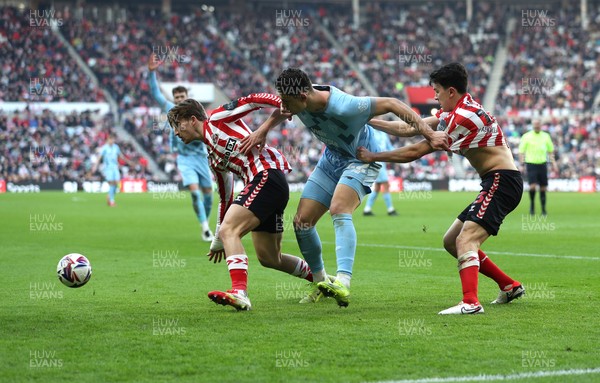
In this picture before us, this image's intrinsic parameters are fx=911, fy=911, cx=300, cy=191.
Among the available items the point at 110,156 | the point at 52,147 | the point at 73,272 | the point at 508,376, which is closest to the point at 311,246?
the point at 73,272

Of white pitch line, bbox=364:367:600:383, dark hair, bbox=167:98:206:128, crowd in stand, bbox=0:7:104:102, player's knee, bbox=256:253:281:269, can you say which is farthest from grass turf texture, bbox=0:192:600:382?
crowd in stand, bbox=0:7:104:102

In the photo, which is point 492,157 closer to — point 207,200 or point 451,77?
point 451,77

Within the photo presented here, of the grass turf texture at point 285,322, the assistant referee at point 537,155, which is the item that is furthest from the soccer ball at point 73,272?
the assistant referee at point 537,155

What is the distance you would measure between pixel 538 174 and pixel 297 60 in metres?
31.1

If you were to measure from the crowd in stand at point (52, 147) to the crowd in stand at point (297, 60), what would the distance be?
3.2 inches

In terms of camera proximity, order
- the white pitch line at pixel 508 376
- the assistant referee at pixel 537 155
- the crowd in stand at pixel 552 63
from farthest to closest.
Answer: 1. the crowd in stand at pixel 552 63
2. the assistant referee at pixel 537 155
3. the white pitch line at pixel 508 376

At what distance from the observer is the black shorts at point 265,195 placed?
7.96 meters

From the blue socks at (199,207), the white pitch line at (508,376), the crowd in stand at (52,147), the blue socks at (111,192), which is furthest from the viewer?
the crowd in stand at (52,147)

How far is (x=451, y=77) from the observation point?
25.5ft

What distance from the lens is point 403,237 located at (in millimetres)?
16594

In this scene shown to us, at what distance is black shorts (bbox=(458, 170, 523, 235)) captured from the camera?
779 centimetres

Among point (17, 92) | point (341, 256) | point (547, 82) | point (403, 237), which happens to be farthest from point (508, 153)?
point (547, 82)

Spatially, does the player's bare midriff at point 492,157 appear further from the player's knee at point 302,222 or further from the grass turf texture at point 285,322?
the player's knee at point 302,222

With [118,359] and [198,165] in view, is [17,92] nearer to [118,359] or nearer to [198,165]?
[198,165]
